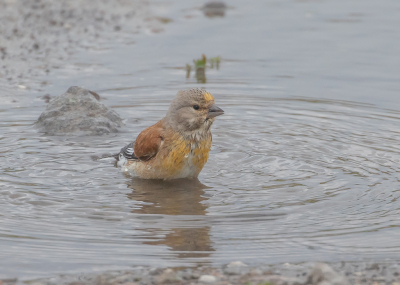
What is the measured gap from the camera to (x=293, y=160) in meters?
8.16

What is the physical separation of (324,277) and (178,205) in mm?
2607

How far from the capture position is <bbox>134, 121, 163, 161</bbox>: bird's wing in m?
7.73

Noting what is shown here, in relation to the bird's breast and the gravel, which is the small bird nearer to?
the bird's breast

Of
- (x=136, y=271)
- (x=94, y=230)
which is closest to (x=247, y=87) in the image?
(x=94, y=230)

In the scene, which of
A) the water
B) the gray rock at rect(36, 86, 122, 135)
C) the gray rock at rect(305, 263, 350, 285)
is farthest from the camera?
the gray rock at rect(36, 86, 122, 135)

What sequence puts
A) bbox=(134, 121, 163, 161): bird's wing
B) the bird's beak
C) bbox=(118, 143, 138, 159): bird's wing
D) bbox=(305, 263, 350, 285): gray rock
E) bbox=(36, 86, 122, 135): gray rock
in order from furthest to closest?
bbox=(36, 86, 122, 135): gray rock, bbox=(118, 143, 138, 159): bird's wing, bbox=(134, 121, 163, 161): bird's wing, the bird's beak, bbox=(305, 263, 350, 285): gray rock

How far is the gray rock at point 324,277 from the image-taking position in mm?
4723

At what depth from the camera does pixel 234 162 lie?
27.0 ft

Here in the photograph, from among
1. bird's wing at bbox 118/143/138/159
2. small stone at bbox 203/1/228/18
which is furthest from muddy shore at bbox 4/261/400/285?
small stone at bbox 203/1/228/18

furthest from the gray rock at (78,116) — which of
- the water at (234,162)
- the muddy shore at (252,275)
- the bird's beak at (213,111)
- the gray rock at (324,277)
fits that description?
the gray rock at (324,277)

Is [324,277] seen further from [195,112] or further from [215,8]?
[215,8]

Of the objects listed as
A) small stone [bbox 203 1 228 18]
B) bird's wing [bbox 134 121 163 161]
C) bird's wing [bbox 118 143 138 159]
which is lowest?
bird's wing [bbox 118 143 138 159]

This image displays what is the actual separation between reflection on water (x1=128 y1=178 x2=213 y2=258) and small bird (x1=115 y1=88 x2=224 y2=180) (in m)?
0.15

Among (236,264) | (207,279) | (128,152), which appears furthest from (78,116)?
(207,279)
